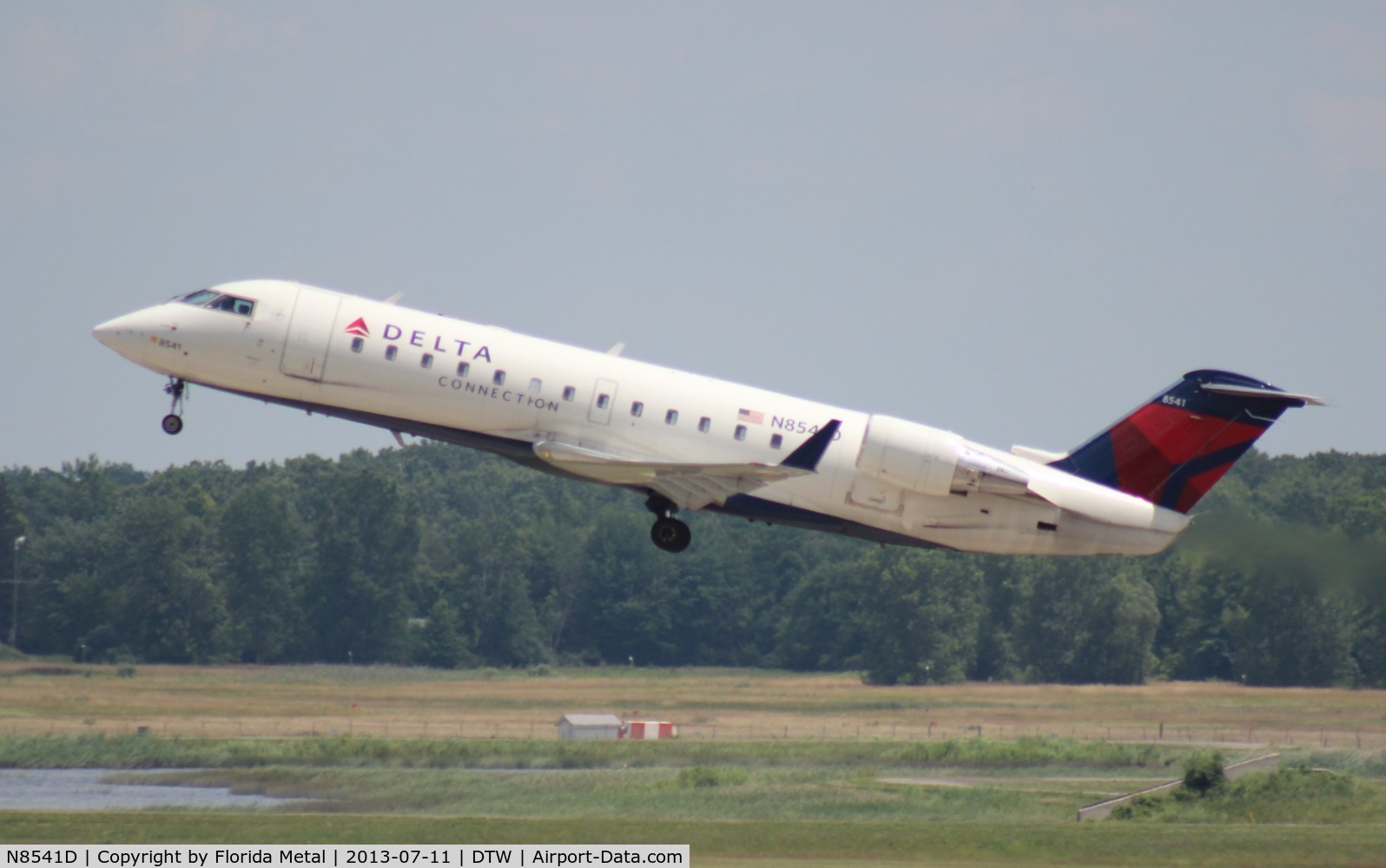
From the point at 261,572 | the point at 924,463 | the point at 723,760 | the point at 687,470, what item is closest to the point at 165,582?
the point at 261,572

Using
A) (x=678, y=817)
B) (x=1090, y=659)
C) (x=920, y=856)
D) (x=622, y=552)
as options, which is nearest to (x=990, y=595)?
(x=1090, y=659)

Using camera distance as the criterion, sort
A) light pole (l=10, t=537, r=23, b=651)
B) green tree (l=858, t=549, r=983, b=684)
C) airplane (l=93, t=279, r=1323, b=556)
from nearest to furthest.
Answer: airplane (l=93, t=279, r=1323, b=556) → light pole (l=10, t=537, r=23, b=651) → green tree (l=858, t=549, r=983, b=684)

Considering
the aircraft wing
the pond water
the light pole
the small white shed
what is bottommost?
the pond water

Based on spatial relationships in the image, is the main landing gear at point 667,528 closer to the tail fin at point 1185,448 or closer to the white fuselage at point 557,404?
the white fuselage at point 557,404

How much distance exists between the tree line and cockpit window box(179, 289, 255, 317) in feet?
145

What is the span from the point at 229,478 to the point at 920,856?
92365 mm

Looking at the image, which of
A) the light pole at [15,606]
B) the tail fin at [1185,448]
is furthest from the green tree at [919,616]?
the tail fin at [1185,448]

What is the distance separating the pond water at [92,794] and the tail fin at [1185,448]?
2125 centimetres

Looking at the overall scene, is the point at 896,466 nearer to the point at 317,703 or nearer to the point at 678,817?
the point at 678,817

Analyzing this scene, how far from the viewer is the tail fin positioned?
111 ft

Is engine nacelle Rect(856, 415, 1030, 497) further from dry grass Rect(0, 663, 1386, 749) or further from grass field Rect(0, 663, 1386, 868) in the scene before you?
dry grass Rect(0, 663, 1386, 749)

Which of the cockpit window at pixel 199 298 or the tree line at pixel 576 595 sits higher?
the cockpit window at pixel 199 298

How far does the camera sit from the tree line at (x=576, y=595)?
79375 mm
